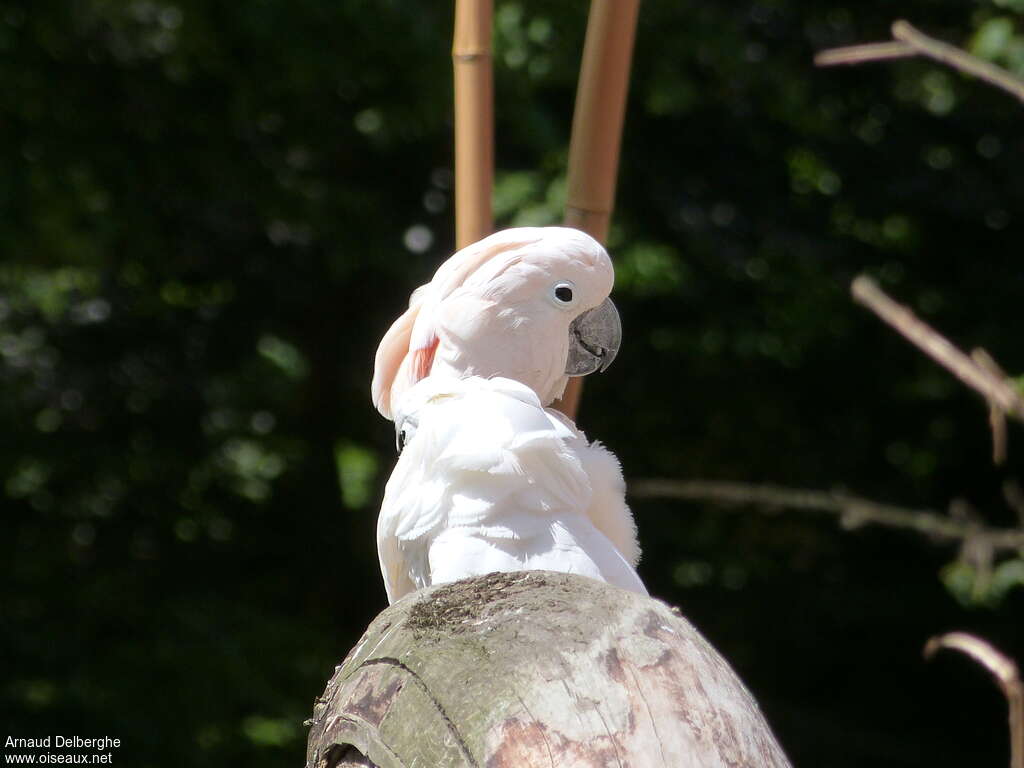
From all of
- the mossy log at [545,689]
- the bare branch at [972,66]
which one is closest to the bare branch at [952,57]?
the bare branch at [972,66]

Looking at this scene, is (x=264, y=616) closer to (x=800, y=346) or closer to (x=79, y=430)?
(x=79, y=430)

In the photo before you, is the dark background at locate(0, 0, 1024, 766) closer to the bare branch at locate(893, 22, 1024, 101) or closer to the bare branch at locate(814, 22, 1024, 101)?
the bare branch at locate(814, 22, 1024, 101)

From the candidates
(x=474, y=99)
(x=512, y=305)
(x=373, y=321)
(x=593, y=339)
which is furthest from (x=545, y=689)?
(x=373, y=321)

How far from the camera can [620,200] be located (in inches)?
211

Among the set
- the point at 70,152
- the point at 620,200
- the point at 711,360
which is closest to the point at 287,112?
the point at 70,152

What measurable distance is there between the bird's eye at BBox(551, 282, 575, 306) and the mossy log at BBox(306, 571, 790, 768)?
76 centimetres

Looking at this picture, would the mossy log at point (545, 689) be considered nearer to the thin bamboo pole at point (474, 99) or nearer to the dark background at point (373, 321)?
the thin bamboo pole at point (474, 99)

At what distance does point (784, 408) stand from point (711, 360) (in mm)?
594

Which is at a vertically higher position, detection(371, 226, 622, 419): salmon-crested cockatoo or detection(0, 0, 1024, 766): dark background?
detection(371, 226, 622, 419): salmon-crested cockatoo

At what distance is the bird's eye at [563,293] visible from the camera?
2303mm

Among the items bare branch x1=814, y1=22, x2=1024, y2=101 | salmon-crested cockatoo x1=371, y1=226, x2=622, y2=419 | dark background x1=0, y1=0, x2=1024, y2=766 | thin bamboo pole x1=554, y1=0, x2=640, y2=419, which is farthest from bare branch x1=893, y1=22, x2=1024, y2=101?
dark background x1=0, y1=0, x2=1024, y2=766

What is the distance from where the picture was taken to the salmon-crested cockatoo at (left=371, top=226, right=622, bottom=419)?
2275 mm

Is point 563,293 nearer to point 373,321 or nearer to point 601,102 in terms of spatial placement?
point 601,102

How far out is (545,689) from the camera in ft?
4.66
